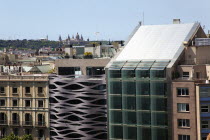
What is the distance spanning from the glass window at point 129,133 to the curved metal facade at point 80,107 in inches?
218

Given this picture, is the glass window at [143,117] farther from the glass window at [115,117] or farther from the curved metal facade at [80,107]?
the curved metal facade at [80,107]

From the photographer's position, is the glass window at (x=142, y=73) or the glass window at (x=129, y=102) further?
the glass window at (x=129, y=102)

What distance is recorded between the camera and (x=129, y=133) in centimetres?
8044

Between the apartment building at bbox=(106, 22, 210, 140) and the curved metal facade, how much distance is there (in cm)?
325

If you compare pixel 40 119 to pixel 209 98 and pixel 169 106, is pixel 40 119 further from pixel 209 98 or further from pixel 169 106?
pixel 209 98

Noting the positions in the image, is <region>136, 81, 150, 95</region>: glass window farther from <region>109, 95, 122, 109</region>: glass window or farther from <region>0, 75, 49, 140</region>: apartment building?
<region>0, 75, 49, 140</region>: apartment building

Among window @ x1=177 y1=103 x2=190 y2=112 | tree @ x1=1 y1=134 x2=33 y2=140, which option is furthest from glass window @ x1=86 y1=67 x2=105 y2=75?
window @ x1=177 y1=103 x2=190 y2=112

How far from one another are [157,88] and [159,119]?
4.60 m

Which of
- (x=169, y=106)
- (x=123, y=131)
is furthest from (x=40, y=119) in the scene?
(x=169, y=106)

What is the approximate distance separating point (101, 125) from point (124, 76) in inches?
407

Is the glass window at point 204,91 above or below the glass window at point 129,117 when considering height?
above

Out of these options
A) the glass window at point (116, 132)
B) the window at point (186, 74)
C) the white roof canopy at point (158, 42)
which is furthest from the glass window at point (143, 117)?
the white roof canopy at point (158, 42)

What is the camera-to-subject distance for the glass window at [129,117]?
262 ft

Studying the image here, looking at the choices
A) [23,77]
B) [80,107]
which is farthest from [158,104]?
[23,77]
